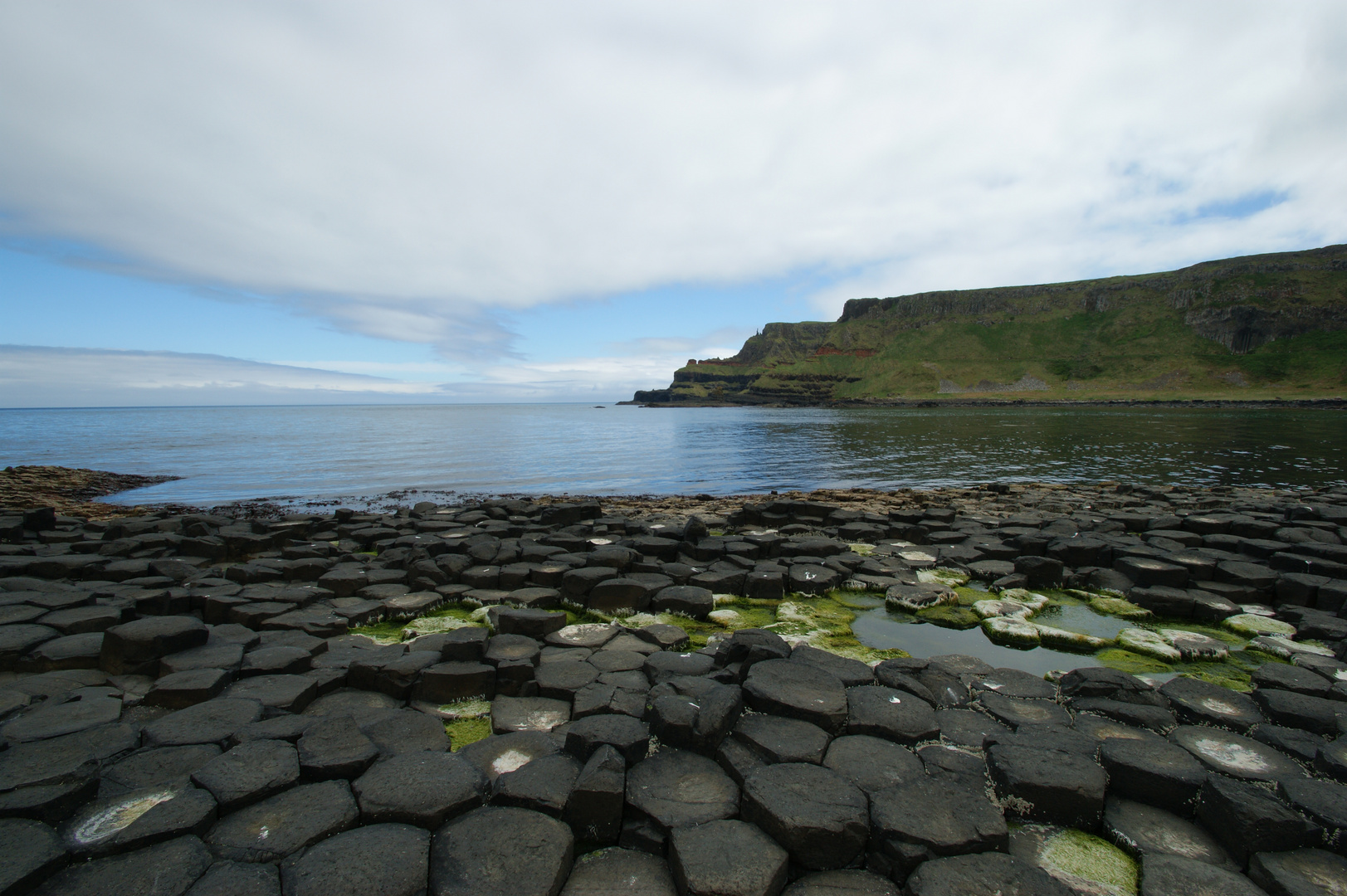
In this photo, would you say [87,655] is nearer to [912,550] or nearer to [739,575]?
[739,575]

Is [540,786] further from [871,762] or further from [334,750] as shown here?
[871,762]

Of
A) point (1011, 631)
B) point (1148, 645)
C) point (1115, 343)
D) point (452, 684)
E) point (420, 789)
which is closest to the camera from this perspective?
point (420, 789)

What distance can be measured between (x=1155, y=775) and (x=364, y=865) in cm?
450

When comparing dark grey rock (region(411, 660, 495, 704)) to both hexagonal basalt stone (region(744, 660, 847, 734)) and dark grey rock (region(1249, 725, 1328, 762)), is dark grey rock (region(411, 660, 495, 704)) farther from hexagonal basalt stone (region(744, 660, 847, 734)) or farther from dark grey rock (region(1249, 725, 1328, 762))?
dark grey rock (region(1249, 725, 1328, 762))

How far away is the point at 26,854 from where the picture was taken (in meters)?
2.79

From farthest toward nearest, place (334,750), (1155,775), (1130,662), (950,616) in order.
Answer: (950,616)
(1130,662)
(334,750)
(1155,775)

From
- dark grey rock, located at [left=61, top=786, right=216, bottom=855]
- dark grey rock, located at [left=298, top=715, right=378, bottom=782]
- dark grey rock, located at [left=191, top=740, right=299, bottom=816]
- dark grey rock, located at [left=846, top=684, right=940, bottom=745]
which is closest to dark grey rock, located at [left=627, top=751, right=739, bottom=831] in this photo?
dark grey rock, located at [left=846, top=684, right=940, bottom=745]

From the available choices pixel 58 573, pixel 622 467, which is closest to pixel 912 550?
pixel 58 573

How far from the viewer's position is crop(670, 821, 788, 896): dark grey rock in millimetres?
2764

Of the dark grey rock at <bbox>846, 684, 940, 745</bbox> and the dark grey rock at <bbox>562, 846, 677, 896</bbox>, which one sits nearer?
the dark grey rock at <bbox>562, 846, 677, 896</bbox>

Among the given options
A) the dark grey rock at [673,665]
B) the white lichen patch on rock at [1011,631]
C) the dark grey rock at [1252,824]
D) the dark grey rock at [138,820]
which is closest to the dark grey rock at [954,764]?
the dark grey rock at [1252,824]

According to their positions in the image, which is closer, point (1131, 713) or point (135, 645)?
point (1131, 713)

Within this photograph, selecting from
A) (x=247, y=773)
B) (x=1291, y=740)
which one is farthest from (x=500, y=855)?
(x=1291, y=740)

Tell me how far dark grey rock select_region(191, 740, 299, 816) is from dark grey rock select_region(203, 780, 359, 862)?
0.06m
